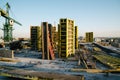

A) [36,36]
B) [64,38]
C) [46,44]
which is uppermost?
[36,36]

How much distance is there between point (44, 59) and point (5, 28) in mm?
51133

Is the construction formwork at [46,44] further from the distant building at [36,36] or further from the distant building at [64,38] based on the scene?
the distant building at [36,36]

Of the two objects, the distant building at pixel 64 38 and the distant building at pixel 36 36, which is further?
the distant building at pixel 36 36

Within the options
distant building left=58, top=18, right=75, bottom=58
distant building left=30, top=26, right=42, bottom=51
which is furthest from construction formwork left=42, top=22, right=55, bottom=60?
distant building left=30, top=26, right=42, bottom=51

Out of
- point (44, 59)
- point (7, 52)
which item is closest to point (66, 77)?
point (44, 59)

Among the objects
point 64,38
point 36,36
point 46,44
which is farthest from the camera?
point 36,36

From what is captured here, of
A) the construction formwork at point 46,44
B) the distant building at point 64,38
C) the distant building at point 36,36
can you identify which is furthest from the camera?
the distant building at point 36,36

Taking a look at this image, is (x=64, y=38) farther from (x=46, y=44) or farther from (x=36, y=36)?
(x=36, y=36)

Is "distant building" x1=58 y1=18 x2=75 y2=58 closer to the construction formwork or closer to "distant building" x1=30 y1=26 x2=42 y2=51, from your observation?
the construction formwork

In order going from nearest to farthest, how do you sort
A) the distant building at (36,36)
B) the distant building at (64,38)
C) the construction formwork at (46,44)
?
the construction formwork at (46,44)
the distant building at (64,38)
the distant building at (36,36)

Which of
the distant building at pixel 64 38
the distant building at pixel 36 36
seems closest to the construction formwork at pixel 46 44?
the distant building at pixel 64 38

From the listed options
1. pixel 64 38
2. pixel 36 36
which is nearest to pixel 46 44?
pixel 64 38

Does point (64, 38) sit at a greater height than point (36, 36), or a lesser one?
lesser

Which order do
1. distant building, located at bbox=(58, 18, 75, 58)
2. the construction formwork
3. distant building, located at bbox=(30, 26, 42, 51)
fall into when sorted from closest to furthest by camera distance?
1. the construction formwork
2. distant building, located at bbox=(58, 18, 75, 58)
3. distant building, located at bbox=(30, 26, 42, 51)
